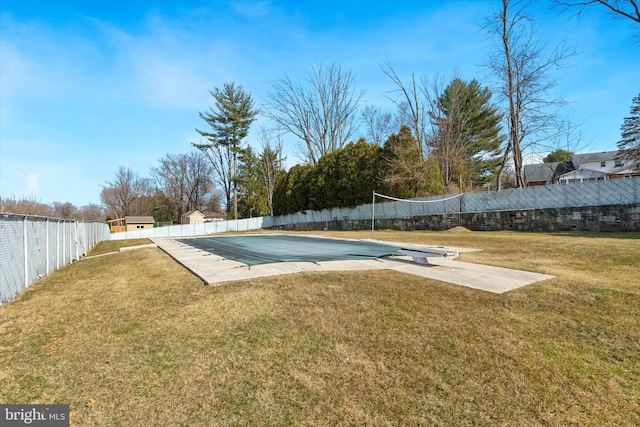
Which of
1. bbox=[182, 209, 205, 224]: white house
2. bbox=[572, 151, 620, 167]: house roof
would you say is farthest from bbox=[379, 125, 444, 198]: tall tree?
bbox=[182, 209, 205, 224]: white house

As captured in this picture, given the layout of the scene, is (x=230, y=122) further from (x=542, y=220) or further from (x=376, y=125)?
(x=542, y=220)

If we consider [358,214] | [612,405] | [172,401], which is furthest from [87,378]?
[358,214]

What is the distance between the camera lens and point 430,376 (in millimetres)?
2072

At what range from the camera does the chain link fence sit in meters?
4.18

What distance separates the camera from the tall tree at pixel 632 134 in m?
18.8

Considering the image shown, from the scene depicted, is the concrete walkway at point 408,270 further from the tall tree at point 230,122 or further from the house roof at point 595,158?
the house roof at point 595,158

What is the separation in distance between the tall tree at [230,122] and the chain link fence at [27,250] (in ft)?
100

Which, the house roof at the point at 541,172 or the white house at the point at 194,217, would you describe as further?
the white house at the point at 194,217

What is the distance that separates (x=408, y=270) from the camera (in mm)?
5277

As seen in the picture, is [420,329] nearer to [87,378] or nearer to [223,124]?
[87,378]

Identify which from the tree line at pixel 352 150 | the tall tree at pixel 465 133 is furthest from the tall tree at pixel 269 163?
the tall tree at pixel 465 133

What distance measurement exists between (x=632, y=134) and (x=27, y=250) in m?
29.6

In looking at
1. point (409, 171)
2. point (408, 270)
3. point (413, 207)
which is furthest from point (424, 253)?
point (409, 171)

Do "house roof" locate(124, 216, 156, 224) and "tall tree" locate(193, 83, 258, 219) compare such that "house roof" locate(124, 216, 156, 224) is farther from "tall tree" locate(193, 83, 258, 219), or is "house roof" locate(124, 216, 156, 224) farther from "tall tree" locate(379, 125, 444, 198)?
"tall tree" locate(379, 125, 444, 198)
